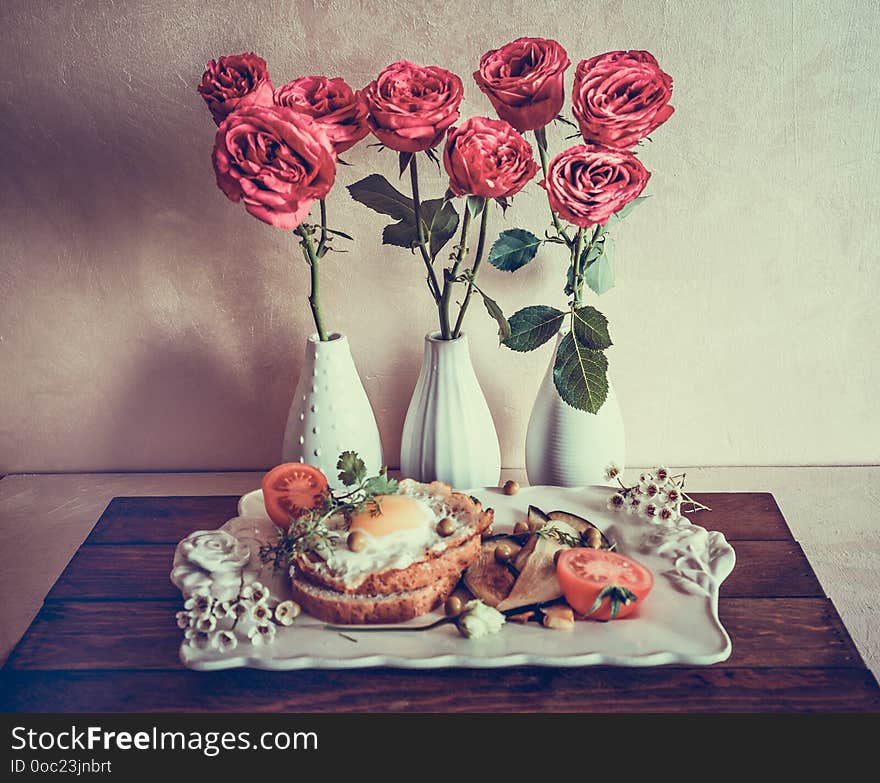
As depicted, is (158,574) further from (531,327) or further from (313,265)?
(531,327)

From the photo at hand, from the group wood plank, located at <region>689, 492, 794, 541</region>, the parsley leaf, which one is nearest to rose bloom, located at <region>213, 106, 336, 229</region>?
the parsley leaf

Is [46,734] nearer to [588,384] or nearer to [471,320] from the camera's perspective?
[588,384]

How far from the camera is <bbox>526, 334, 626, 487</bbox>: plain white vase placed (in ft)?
3.74

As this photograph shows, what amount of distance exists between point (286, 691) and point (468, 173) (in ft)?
1.80

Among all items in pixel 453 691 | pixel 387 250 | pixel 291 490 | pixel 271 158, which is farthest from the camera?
pixel 387 250

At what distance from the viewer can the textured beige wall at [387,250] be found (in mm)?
1156

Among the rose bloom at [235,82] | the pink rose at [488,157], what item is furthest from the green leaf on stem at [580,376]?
the rose bloom at [235,82]

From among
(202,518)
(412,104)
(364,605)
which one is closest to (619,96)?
(412,104)

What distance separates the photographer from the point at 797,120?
47.0 inches

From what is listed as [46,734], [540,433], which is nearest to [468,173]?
[540,433]

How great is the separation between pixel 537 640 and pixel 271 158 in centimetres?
55

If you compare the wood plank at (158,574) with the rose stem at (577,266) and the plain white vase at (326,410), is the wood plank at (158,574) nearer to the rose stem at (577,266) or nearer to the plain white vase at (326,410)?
the plain white vase at (326,410)

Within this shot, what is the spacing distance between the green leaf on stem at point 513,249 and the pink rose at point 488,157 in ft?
0.59

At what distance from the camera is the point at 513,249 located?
111 cm
